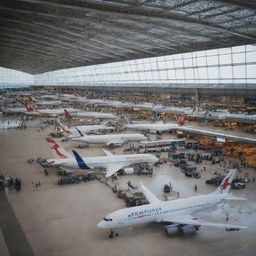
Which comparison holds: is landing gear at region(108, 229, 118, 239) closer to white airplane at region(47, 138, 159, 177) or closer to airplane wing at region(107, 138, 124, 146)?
white airplane at region(47, 138, 159, 177)

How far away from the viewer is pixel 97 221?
78.2ft

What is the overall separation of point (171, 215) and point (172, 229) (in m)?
1.29

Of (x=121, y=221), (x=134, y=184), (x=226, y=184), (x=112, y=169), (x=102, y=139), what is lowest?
(x=134, y=184)

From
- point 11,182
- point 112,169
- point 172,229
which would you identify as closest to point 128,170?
point 112,169

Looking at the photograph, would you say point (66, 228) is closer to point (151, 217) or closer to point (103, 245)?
point (103, 245)

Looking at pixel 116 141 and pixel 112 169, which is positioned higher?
pixel 116 141

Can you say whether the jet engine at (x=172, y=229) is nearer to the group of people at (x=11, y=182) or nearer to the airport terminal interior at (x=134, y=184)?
the airport terminal interior at (x=134, y=184)

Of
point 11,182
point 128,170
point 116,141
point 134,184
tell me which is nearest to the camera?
point 11,182

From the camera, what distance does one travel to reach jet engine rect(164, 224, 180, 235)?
21531 millimetres

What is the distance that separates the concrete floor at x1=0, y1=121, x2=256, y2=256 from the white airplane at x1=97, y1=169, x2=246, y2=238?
76cm

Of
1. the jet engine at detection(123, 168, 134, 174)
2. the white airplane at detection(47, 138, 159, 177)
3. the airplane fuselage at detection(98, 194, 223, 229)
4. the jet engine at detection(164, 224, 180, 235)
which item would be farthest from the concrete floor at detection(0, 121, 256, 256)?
the white airplane at detection(47, 138, 159, 177)

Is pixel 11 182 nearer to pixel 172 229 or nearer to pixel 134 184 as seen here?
pixel 134 184

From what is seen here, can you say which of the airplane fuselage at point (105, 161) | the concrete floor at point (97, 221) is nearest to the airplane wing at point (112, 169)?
the airplane fuselage at point (105, 161)

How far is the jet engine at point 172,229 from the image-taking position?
848 inches
